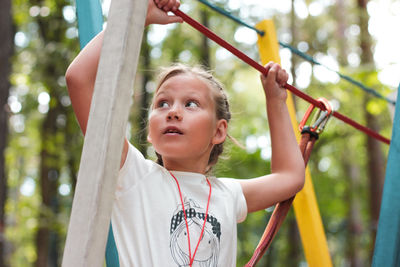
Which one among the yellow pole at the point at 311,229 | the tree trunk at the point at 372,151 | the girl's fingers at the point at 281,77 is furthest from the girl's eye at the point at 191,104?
the tree trunk at the point at 372,151

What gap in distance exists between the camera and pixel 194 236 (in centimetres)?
130

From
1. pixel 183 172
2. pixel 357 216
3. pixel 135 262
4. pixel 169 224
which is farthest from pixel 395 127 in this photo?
pixel 357 216

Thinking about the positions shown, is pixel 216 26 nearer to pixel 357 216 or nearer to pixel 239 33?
pixel 239 33

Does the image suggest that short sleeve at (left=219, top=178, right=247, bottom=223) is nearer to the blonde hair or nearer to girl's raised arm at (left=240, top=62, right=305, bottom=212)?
girl's raised arm at (left=240, top=62, right=305, bottom=212)

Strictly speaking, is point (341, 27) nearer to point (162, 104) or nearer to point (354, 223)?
point (354, 223)

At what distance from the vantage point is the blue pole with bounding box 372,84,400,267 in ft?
4.65

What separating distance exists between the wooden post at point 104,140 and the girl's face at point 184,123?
1.70 ft

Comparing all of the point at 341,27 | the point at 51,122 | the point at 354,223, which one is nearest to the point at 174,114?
the point at 51,122

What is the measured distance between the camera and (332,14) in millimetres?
9656

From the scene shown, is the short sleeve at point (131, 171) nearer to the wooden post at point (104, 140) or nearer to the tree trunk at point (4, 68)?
the wooden post at point (104, 140)

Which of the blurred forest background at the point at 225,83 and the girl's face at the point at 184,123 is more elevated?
the blurred forest background at the point at 225,83

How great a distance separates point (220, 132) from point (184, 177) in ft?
0.79

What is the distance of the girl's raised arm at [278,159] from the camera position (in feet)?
5.14

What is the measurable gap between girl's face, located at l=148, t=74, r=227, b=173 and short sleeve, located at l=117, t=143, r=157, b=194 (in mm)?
72
